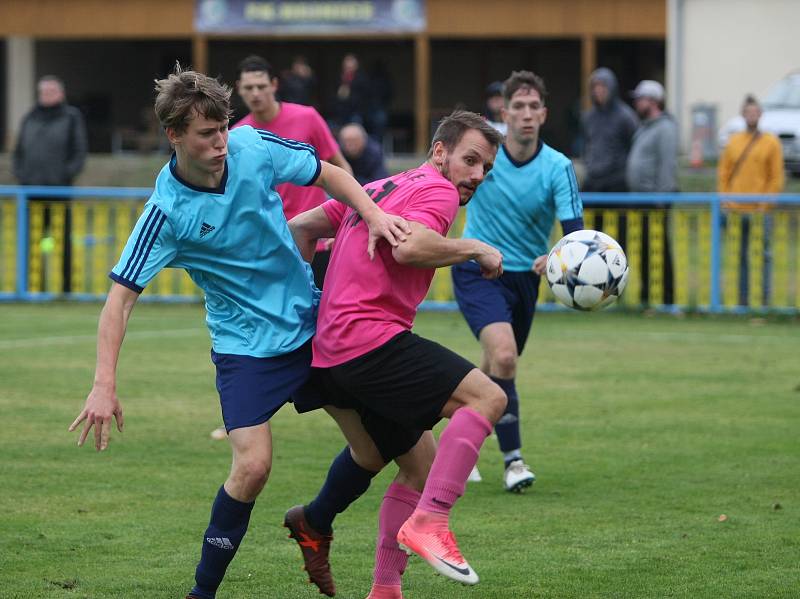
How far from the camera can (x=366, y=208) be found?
5.12 metres

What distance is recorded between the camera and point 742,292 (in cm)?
1488

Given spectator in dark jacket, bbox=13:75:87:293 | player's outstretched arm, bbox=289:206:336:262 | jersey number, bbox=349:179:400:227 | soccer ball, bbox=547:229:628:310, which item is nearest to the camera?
jersey number, bbox=349:179:400:227

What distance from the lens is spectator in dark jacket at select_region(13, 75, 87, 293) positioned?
51.4ft

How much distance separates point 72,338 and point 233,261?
320 inches

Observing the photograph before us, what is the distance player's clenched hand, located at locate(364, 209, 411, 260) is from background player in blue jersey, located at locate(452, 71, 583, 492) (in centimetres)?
250

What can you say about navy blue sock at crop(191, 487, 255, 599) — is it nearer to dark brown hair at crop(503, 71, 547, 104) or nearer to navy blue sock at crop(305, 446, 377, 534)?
navy blue sock at crop(305, 446, 377, 534)

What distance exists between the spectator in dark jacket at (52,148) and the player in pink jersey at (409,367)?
35.6 feet

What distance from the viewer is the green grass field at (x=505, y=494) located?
18.7ft

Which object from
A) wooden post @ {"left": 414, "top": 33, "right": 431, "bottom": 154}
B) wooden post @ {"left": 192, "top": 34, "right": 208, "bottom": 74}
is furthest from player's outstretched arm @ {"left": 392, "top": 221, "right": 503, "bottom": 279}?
wooden post @ {"left": 192, "top": 34, "right": 208, "bottom": 74}

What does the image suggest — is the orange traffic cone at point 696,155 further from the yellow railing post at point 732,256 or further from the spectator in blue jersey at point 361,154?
the spectator in blue jersey at point 361,154

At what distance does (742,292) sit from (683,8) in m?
17.3

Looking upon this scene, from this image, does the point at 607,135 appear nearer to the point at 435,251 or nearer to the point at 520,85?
the point at 520,85

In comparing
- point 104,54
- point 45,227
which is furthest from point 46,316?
point 104,54

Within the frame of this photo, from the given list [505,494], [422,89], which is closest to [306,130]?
[505,494]
